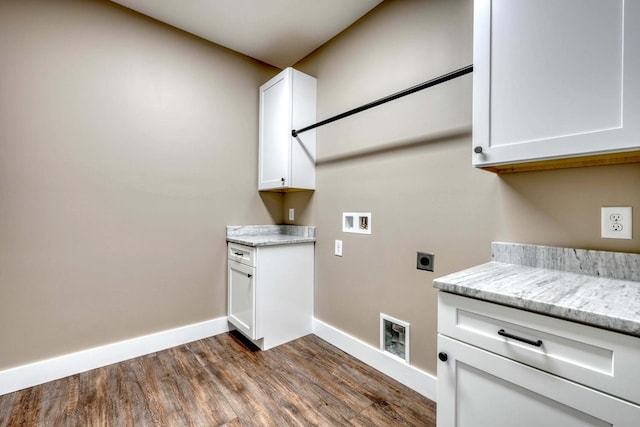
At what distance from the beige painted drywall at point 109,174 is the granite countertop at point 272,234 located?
0.10 meters

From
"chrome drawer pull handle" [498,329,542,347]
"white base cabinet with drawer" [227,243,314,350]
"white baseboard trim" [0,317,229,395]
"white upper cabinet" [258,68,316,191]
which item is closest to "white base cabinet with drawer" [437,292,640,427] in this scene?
"chrome drawer pull handle" [498,329,542,347]

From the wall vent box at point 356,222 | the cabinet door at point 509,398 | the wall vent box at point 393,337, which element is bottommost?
the wall vent box at point 393,337

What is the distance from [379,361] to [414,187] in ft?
3.89

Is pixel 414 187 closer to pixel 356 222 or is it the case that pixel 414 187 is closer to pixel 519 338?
pixel 356 222

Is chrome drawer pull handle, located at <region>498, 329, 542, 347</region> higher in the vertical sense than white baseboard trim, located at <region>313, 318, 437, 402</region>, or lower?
higher

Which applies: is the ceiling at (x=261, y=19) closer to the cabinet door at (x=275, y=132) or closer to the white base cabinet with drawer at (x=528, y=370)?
the cabinet door at (x=275, y=132)

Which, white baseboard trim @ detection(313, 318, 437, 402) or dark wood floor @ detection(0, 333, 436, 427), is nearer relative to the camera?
dark wood floor @ detection(0, 333, 436, 427)

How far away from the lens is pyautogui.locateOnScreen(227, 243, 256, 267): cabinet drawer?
7.21ft

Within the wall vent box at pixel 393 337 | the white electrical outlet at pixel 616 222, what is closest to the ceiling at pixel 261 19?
the white electrical outlet at pixel 616 222

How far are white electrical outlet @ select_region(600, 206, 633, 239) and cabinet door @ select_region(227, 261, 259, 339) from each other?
6.47ft

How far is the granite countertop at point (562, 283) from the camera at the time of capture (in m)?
0.77

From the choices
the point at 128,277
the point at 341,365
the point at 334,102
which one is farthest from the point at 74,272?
the point at 334,102

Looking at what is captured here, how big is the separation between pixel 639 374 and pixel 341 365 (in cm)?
161

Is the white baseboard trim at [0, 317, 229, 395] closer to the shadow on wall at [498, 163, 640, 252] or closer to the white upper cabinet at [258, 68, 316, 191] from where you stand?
the white upper cabinet at [258, 68, 316, 191]
